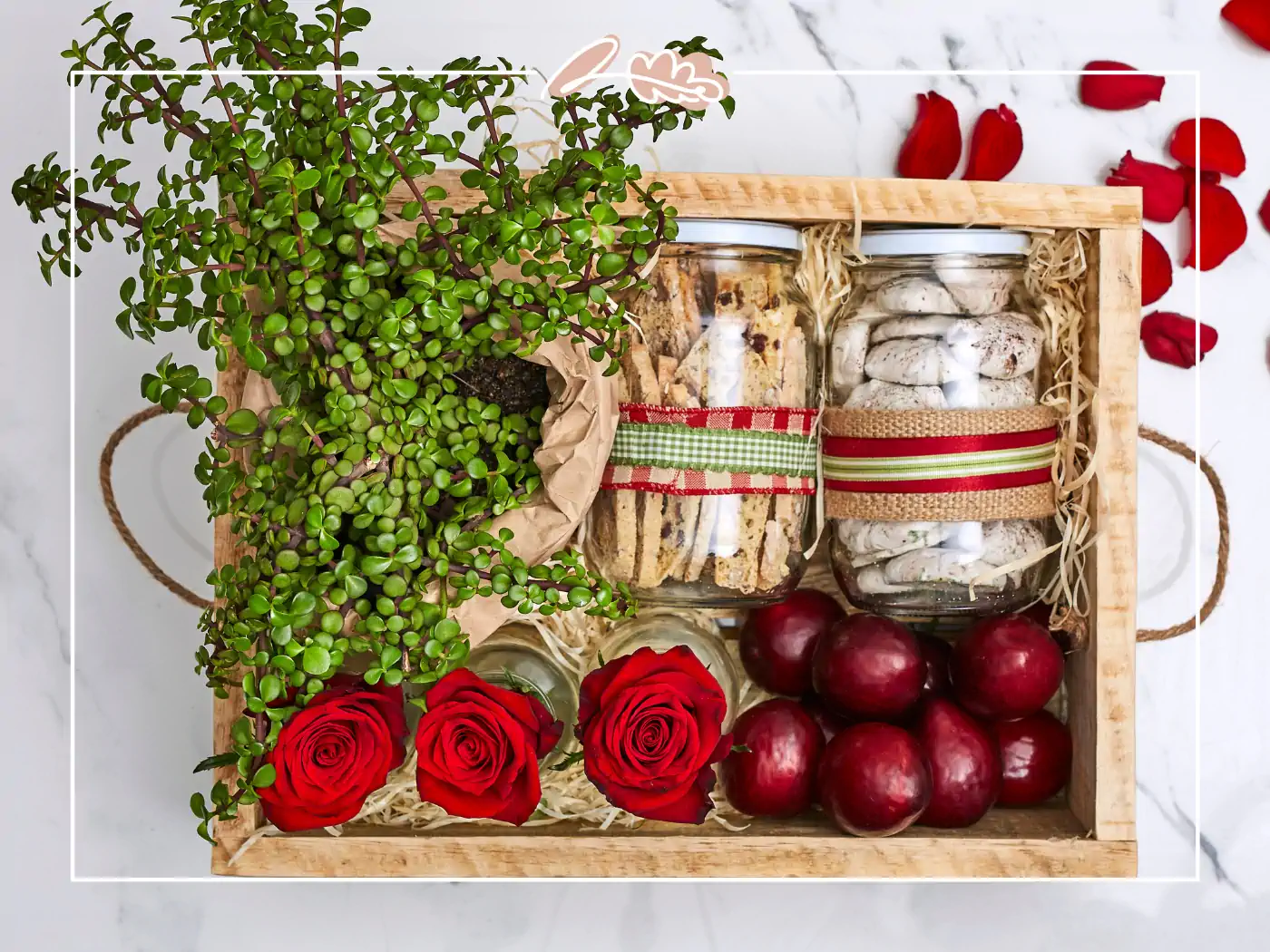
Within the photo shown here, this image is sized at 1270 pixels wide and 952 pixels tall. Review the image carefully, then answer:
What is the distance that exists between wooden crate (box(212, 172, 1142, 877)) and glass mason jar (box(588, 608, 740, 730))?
15 cm

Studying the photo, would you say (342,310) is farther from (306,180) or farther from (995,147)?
(995,147)

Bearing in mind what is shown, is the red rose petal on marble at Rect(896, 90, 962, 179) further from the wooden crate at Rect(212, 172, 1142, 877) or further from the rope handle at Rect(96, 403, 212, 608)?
the rope handle at Rect(96, 403, 212, 608)

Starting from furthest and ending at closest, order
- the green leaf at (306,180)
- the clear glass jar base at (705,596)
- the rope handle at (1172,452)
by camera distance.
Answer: the rope handle at (1172,452)
the clear glass jar base at (705,596)
the green leaf at (306,180)

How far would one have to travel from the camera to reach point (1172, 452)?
1132 millimetres

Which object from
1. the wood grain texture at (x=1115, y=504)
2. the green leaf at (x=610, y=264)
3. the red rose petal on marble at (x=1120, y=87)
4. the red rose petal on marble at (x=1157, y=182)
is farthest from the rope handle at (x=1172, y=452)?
the green leaf at (x=610, y=264)

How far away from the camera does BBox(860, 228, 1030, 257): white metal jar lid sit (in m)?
0.94

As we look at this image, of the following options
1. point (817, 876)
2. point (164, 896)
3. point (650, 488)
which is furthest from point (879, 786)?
point (164, 896)

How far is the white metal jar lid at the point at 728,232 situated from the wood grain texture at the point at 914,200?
1 centimetres

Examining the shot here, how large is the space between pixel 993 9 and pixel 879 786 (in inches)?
33.4

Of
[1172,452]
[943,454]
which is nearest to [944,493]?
[943,454]

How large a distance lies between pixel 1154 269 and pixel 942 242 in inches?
14.5

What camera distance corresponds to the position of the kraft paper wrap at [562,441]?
874 mm

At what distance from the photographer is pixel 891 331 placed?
0.94m

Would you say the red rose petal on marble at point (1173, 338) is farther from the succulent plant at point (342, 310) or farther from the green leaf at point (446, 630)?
the green leaf at point (446, 630)
